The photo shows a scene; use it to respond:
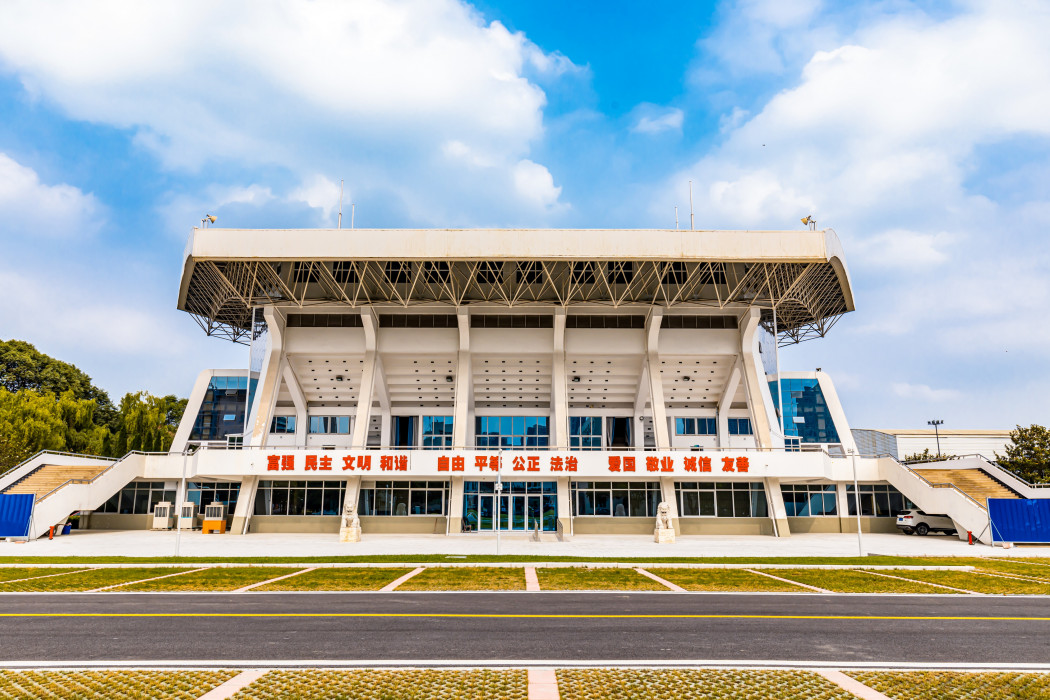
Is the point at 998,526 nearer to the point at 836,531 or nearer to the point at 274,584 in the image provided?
the point at 836,531

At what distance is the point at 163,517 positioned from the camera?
145 ft

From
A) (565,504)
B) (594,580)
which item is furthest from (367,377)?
(594,580)

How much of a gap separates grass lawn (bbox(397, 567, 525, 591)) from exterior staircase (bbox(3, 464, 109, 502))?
28.2m

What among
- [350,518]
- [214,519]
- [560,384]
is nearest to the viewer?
[350,518]

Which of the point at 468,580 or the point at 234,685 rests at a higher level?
the point at 234,685

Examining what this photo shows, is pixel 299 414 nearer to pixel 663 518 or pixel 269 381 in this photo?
pixel 269 381

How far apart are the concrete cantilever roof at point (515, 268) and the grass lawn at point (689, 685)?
31187 mm

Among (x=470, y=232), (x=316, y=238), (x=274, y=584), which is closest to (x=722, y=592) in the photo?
(x=274, y=584)

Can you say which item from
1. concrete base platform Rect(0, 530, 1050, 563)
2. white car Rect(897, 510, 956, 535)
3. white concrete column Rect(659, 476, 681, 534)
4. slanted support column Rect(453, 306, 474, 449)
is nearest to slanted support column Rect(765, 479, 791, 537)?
concrete base platform Rect(0, 530, 1050, 563)

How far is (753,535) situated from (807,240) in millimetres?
18850

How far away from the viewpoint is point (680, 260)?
3903 cm

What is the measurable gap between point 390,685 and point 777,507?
38.1 m

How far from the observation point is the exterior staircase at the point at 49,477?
38.3m

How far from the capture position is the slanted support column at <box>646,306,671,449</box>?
4381 cm
